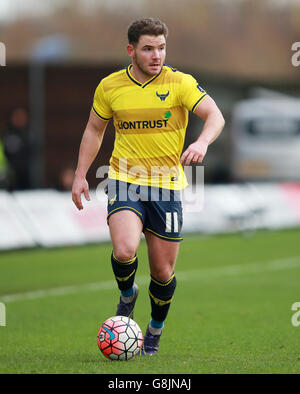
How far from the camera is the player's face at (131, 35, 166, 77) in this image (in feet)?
23.5

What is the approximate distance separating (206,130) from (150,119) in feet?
1.67

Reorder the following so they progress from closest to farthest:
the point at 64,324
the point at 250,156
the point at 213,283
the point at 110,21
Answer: the point at 64,324 < the point at 213,283 < the point at 250,156 < the point at 110,21

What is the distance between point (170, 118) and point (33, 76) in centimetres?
2336

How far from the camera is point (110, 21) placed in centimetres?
4734

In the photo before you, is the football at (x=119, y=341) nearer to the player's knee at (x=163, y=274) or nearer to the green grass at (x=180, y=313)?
the green grass at (x=180, y=313)

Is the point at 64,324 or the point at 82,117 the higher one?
the point at 82,117

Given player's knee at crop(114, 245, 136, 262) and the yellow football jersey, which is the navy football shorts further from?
player's knee at crop(114, 245, 136, 262)

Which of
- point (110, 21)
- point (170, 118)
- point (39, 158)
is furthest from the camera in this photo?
point (110, 21)

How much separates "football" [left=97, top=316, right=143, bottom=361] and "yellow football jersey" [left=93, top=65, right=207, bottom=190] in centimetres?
118

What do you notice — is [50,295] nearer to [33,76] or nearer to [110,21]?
[33,76]

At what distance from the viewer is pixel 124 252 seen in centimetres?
720

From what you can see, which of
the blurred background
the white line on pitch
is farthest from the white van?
the white line on pitch

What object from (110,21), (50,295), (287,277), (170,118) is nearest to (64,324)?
(50,295)

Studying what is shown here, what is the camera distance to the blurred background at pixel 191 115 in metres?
19.6
